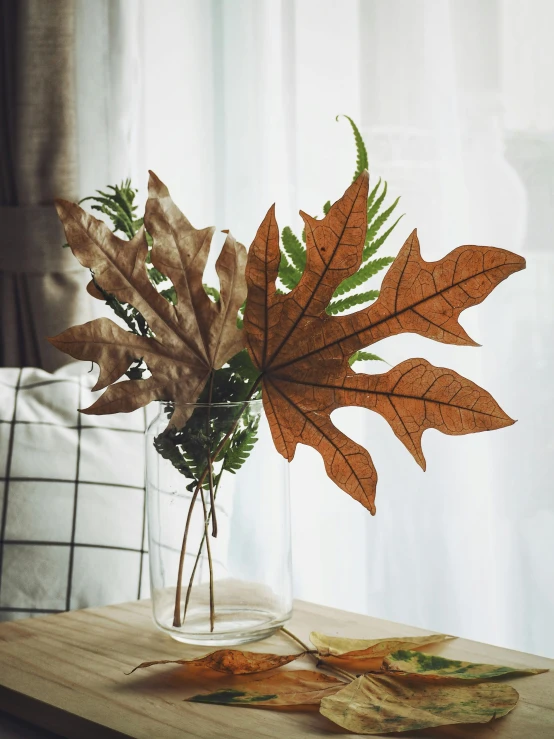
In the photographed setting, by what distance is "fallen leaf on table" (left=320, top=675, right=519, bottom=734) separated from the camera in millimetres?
538

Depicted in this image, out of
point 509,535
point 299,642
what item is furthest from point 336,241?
point 509,535

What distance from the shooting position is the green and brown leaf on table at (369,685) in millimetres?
548

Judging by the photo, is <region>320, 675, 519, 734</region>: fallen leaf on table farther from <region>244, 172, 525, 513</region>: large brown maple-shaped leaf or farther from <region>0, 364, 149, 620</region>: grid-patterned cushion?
<region>0, 364, 149, 620</region>: grid-patterned cushion

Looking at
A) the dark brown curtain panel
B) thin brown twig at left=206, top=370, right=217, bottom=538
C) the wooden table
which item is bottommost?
the wooden table

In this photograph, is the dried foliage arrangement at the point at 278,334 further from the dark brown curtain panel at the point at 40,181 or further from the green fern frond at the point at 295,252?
the dark brown curtain panel at the point at 40,181

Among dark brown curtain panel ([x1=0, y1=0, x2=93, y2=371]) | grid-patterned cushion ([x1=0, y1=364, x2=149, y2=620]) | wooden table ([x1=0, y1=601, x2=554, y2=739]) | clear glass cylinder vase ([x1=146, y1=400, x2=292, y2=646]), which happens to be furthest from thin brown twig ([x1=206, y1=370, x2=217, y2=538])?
dark brown curtain panel ([x1=0, y1=0, x2=93, y2=371])

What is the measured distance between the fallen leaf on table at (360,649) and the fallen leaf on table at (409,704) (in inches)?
2.6

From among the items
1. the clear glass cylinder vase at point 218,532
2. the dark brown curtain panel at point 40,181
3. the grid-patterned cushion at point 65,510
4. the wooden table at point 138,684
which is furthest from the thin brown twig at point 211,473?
the dark brown curtain panel at point 40,181

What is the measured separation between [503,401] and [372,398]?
49 centimetres

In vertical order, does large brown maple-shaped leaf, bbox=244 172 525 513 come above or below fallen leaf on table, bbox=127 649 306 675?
above

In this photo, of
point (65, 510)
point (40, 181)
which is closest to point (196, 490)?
point (65, 510)

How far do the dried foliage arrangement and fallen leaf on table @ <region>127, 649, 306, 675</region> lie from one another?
10cm

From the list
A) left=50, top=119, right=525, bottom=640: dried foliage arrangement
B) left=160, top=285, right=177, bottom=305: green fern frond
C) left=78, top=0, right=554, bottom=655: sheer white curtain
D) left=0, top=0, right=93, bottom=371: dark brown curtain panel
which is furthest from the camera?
left=0, top=0, right=93, bottom=371: dark brown curtain panel

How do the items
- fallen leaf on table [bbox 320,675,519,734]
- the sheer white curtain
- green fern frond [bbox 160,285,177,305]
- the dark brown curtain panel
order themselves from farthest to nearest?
the dark brown curtain panel < the sheer white curtain < green fern frond [bbox 160,285,177,305] < fallen leaf on table [bbox 320,675,519,734]
